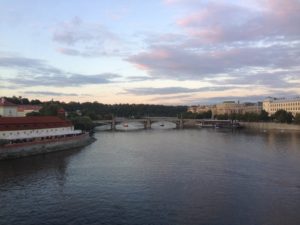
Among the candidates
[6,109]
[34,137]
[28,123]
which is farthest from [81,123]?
[34,137]

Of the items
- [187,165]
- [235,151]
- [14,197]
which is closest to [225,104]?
[235,151]

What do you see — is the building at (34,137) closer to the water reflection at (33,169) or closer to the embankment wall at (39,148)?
the embankment wall at (39,148)

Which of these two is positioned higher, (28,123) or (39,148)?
(28,123)

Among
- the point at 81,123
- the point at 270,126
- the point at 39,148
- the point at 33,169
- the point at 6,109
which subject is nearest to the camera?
the point at 33,169

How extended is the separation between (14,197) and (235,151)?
25.8 metres

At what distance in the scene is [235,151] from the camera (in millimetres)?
40594

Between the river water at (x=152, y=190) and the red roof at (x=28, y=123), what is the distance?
6429mm

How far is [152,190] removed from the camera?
21.8 metres

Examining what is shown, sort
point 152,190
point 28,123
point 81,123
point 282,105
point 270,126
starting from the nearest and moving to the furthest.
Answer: point 152,190, point 28,123, point 81,123, point 270,126, point 282,105

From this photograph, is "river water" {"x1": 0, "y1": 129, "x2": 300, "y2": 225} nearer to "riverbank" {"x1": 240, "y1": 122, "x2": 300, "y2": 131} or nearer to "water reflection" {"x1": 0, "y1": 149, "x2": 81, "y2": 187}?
"water reflection" {"x1": 0, "y1": 149, "x2": 81, "y2": 187}

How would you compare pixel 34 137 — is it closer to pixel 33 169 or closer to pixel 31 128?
pixel 31 128

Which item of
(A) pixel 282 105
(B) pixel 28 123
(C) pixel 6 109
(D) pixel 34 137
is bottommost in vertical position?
(D) pixel 34 137

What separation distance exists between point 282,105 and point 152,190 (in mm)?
108682

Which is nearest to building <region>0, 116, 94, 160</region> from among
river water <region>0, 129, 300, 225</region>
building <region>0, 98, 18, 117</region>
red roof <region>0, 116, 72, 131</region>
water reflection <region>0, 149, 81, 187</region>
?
red roof <region>0, 116, 72, 131</region>
